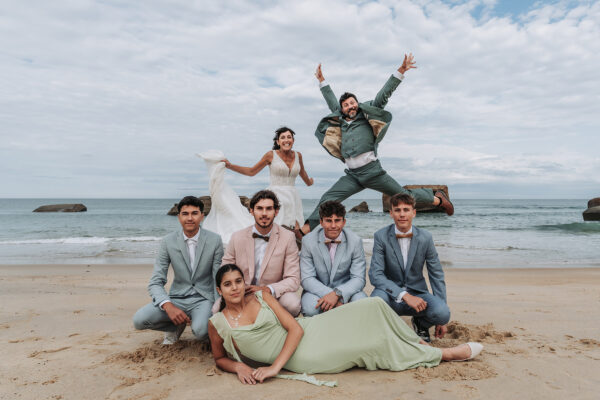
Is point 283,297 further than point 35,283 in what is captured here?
No

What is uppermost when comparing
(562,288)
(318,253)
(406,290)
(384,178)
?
(384,178)

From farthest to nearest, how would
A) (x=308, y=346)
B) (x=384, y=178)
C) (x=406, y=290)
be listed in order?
(x=384, y=178) → (x=406, y=290) → (x=308, y=346)

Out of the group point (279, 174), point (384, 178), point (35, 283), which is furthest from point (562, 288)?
point (35, 283)

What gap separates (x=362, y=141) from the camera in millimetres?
5129

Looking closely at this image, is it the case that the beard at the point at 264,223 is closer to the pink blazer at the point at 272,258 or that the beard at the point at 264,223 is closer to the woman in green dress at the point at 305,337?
the pink blazer at the point at 272,258

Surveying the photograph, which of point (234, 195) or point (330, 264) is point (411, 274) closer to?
point (330, 264)

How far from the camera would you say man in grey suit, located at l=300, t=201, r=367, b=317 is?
3.80 metres

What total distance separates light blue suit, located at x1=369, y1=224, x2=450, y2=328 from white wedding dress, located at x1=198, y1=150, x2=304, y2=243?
6.54 ft

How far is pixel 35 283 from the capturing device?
309 inches

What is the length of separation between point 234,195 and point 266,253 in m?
2.70

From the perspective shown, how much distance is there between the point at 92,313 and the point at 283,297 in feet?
10.7

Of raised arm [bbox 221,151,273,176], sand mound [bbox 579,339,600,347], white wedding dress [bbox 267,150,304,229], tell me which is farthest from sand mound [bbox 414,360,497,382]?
raised arm [bbox 221,151,273,176]

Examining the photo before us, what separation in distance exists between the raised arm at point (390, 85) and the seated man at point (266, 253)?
212 cm

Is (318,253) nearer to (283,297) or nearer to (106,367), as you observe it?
(283,297)
